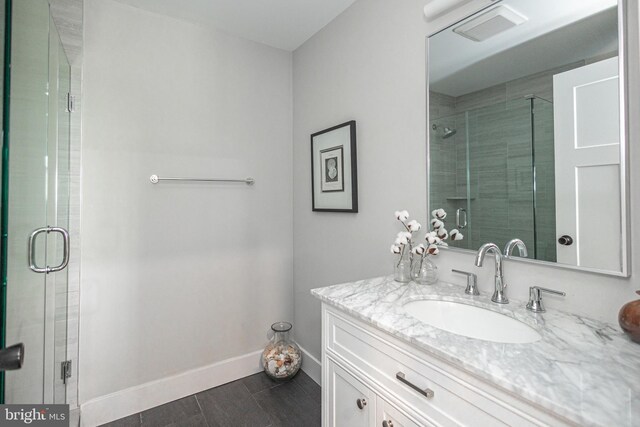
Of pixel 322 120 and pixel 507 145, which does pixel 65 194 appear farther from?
pixel 507 145

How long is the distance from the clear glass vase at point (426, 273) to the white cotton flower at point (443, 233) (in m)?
0.11

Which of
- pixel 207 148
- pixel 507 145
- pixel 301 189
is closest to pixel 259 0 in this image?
pixel 207 148

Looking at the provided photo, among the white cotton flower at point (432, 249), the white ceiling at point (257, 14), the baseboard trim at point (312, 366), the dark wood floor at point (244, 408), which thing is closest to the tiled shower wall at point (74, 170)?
the white ceiling at point (257, 14)

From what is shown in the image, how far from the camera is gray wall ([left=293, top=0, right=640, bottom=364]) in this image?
3.28 feet

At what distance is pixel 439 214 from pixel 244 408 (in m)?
1.60

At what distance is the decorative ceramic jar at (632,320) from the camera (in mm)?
747

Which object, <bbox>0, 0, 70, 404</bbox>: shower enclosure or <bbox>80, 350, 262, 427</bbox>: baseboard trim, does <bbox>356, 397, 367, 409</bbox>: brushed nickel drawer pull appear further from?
<bbox>80, 350, 262, 427</bbox>: baseboard trim

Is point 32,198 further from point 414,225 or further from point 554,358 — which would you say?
point 554,358

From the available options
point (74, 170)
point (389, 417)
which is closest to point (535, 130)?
point (389, 417)

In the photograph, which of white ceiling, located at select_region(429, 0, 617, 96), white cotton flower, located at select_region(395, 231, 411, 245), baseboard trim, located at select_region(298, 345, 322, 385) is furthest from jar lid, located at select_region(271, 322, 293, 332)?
white ceiling, located at select_region(429, 0, 617, 96)

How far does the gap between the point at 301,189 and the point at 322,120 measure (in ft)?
1.76

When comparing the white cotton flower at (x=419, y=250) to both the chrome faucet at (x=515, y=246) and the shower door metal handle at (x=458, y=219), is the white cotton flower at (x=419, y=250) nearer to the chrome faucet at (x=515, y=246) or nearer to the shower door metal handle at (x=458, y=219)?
the shower door metal handle at (x=458, y=219)

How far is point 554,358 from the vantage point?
71 centimetres

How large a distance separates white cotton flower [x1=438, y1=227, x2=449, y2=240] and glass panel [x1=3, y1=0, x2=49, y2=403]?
1461 mm
